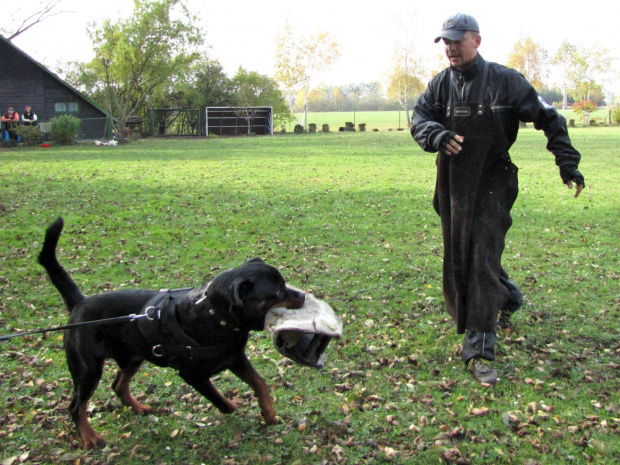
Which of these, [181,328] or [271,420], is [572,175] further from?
[181,328]

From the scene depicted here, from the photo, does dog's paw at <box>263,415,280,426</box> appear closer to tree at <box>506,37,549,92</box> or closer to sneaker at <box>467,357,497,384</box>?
sneaker at <box>467,357,497,384</box>

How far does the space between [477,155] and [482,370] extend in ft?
5.52

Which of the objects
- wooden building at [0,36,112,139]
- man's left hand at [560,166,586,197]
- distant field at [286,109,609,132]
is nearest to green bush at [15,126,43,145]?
wooden building at [0,36,112,139]

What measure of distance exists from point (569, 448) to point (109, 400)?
3.23m

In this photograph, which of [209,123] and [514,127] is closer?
[514,127]

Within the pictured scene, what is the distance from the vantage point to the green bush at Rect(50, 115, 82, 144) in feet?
101

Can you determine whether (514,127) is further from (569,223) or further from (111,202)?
(111,202)

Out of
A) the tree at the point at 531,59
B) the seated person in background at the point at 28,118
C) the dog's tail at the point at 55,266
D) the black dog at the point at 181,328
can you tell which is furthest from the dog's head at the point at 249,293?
the tree at the point at 531,59

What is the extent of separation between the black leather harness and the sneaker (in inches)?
78.9

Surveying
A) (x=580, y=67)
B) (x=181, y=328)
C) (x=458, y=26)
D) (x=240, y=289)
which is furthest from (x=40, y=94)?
(x=580, y=67)

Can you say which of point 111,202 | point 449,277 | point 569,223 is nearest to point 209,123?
point 111,202

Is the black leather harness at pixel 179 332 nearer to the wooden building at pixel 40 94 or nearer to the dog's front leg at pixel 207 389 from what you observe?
the dog's front leg at pixel 207 389

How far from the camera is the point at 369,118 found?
7494 cm

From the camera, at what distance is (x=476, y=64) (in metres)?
4.58
